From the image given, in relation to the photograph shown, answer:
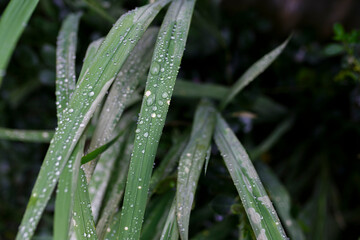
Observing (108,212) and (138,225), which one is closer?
(138,225)

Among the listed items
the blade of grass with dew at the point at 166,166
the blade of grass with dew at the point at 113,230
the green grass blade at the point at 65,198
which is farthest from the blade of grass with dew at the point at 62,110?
the blade of grass with dew at the point at 166,166

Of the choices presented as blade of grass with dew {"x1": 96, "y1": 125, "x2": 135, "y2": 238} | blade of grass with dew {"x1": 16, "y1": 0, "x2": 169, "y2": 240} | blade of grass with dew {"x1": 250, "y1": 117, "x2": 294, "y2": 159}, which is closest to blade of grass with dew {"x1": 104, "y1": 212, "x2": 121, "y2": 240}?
blade of grass with dew {"x1": 96, "y1": 125, "x2": 135, "y2": 238}

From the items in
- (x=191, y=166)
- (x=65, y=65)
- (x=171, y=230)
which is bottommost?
(x=171, y=230)

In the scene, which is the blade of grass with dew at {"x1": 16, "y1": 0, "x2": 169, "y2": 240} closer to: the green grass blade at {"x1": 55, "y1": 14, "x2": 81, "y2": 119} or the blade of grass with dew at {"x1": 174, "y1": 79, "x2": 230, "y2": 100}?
the green grass blade at {"x1": 55, "y1": 14, "x2": 81, "y2": 119}

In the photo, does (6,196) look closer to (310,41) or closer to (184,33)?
(184,33)

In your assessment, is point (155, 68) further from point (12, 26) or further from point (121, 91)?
point (12, 26)

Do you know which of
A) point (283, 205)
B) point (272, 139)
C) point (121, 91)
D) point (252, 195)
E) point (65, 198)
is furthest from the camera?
point (272, 139)

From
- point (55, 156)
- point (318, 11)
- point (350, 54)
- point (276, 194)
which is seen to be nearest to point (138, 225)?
point (55, 156)

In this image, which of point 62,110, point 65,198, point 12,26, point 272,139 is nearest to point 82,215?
point 65,198
